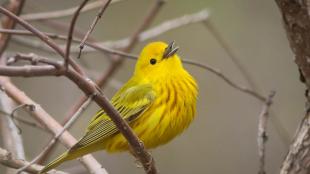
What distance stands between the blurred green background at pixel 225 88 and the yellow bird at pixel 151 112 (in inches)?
103

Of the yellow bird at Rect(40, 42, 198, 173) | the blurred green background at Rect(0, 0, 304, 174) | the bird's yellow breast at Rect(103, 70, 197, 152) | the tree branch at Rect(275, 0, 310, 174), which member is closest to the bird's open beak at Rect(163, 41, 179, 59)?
the yellow bird at Rect(40, 42, 198, 173)

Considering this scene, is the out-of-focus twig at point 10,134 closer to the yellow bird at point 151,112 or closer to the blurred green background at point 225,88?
the yellow bird at point 151,112

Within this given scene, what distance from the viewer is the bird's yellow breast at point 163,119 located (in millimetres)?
4203

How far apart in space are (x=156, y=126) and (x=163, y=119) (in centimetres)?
7

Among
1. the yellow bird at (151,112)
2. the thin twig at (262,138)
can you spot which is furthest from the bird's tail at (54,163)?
the thin twig at (262,138)

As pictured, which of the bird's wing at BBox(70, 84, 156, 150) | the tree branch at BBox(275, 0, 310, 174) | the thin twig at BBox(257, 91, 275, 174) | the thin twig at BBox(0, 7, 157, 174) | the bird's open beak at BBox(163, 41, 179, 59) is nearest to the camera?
the thin twig at BBox(0, 7, 157, 174)

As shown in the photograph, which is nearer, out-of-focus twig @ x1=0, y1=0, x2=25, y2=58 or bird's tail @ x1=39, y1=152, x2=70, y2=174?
bird's tail @ x1=39, y1=152, x2=70, y2=174

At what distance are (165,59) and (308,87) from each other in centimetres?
138

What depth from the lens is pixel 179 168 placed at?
7309 mm

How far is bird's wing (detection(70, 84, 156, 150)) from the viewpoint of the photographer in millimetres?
4164

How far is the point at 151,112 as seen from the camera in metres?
4.29

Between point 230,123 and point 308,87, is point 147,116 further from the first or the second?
point 230,123

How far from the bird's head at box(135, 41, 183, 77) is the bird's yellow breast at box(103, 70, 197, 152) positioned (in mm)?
234

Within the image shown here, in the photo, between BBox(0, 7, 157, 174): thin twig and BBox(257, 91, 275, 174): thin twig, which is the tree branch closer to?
BBox(257, 91, 275, 174): thin twig
